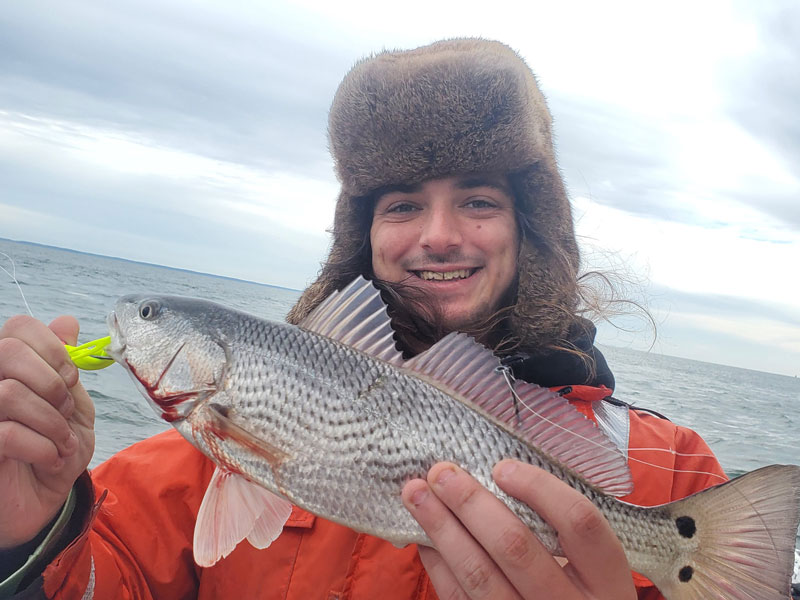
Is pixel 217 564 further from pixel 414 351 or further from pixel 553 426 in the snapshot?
pixel 553 426

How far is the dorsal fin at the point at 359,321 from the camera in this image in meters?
2.34

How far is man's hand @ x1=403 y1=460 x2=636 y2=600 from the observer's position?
1817 millimetres

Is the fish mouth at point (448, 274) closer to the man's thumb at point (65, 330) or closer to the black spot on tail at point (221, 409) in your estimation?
the black spot on tail at point (221, 409)

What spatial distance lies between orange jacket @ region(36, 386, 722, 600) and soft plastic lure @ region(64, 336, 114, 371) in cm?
49

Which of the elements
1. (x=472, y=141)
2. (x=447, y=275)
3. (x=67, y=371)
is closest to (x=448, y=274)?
(x=447, y=275)

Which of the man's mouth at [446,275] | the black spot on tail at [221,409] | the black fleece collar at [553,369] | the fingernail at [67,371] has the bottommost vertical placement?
the black fleece collar at [553,369]

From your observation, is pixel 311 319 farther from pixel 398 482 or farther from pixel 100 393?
pixel 100 393

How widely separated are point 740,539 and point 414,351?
1928mm

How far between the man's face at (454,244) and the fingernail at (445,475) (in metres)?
1.56

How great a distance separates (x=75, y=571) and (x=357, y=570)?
1183 mm

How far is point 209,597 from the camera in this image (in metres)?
2.82

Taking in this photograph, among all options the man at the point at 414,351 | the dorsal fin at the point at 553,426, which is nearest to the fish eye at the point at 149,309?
the man at the point at 414,351

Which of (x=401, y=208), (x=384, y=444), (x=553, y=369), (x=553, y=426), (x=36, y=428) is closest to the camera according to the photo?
(x=36, y=428)

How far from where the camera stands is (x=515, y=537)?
70.9 inches
